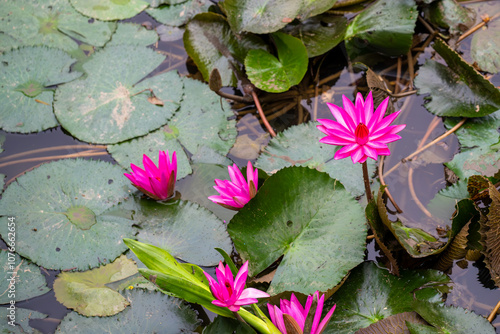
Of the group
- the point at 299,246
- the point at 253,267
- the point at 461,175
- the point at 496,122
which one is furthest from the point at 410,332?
the point at 496,122

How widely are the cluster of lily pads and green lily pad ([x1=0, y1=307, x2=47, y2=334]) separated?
1 centimetres

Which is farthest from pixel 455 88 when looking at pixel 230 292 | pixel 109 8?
pixel 109 8

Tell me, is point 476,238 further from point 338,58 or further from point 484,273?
point 338,58

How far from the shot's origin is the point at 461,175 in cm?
214

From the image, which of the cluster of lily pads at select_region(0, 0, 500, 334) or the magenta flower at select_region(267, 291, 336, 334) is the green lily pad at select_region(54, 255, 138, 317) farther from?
the magenta flower at select_region(267, 291, 336, 334)

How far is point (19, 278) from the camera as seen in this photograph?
1888mm

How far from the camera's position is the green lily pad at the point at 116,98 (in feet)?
7.68

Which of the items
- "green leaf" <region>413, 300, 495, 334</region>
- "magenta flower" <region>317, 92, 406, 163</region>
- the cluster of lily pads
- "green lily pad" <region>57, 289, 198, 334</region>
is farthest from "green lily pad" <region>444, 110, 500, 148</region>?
"green lily pad" <region>57, 289, 198, 334</region>

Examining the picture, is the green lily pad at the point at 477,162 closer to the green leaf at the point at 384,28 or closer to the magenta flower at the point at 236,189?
the green leaf at the point at 384,28

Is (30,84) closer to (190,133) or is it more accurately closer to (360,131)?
(190,133)

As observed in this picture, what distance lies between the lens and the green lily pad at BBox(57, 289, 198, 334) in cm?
172

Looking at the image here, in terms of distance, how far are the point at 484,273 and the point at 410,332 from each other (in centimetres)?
56

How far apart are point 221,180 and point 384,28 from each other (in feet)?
4.63

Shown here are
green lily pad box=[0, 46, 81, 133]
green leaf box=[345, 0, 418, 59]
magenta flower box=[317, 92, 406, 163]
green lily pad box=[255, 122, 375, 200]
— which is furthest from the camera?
green leaf box=[345, 0, 418, 59]
